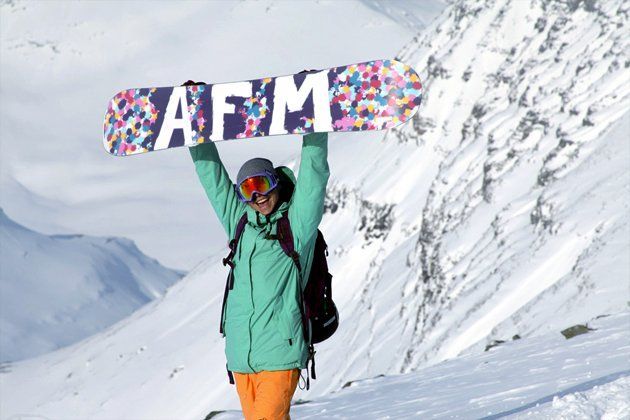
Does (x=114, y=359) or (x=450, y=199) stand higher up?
(x=450, y=199)

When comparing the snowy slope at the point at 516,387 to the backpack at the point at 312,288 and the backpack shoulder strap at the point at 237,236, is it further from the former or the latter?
the backpack shoulder strap at the point at 237,236

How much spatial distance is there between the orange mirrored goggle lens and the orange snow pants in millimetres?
1237

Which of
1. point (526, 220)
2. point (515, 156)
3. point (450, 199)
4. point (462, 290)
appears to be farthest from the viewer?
point (450, 199)

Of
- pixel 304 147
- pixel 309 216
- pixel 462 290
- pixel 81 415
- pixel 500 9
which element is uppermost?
pixel 500 9

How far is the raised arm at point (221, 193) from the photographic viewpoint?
24.5 feet

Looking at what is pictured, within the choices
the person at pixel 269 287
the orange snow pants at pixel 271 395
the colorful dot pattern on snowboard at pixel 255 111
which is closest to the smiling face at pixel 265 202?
the person at pixel 269 287

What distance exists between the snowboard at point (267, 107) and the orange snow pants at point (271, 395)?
185cm

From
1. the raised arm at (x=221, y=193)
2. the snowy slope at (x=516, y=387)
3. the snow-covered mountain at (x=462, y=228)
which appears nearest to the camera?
the raised arm at (x=221, y=193)

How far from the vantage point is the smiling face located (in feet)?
23.1

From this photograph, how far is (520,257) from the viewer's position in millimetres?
46125

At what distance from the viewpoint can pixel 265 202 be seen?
7.06m

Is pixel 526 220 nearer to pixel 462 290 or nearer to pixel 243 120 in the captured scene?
→ pixel 462 290

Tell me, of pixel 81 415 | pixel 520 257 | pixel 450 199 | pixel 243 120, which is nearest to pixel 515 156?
pixel 450 199

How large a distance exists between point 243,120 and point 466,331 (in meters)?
33.8
